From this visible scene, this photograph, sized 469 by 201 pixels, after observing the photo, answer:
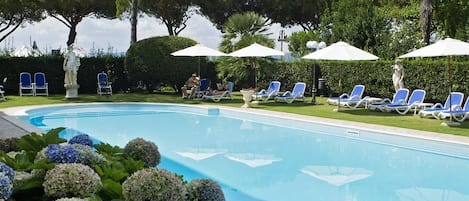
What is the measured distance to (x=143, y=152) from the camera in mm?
3504

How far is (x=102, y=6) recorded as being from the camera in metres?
32.6

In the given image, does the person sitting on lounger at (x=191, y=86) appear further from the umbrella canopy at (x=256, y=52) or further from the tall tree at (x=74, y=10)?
the tall tree at (x=74, y=10)

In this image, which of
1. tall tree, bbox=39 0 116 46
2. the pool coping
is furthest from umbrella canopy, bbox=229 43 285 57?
tall tree, bbox=39 0 116 46

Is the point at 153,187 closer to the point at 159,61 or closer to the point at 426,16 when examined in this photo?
the point at 426,16

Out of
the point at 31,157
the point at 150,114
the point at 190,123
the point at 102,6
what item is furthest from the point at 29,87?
the point at 31,157

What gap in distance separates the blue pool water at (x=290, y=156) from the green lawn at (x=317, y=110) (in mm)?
1421

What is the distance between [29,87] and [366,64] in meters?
13.6

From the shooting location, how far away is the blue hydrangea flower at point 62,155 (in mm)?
2885

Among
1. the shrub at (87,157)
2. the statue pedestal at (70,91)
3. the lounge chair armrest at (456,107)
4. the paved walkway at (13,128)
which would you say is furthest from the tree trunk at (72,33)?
the shrub at (87,157)

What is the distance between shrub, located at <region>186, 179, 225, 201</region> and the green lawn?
971 cm

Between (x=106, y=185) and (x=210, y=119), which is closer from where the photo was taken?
(x=106, y=185)

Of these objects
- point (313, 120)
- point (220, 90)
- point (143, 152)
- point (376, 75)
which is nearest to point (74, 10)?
point (220, 90)

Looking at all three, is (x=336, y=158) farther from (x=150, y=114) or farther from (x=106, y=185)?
(x=150, y=114)

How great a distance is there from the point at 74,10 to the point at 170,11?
6.30m
